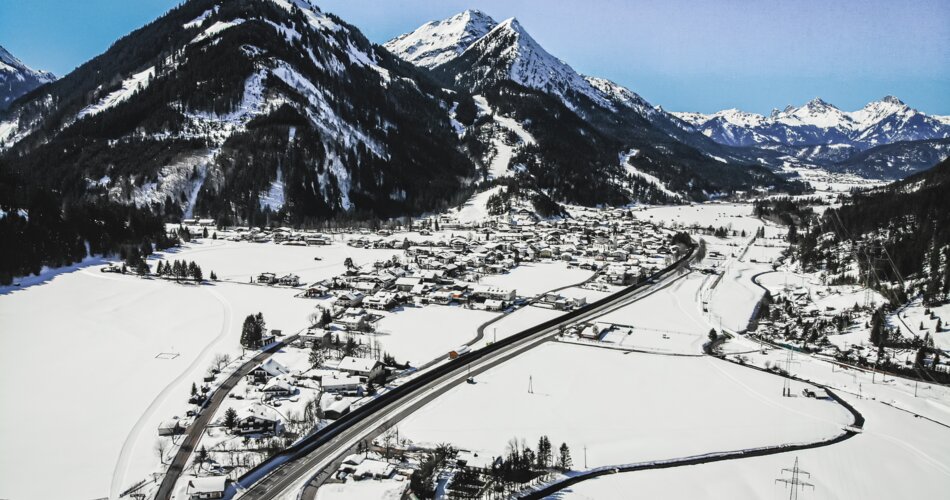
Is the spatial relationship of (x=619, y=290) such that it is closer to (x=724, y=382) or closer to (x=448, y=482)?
(x=724, y=382)

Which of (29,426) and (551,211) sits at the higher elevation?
(551,211)

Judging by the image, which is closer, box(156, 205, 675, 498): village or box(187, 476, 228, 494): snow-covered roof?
box(187, 476, 228, 494): snow-covered roof

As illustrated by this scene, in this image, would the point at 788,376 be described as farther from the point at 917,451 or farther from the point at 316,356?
the point at 316,356

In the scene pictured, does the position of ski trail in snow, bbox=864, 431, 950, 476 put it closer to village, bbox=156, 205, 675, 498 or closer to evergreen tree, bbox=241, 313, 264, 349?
village, bbox=156, 205, 675, 498

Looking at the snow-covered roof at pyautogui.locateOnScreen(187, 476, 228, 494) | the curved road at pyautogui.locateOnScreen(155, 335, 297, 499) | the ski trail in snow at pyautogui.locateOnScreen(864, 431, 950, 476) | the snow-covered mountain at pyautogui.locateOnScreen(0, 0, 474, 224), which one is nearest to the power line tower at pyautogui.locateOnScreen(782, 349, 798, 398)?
the ski trail in snow at pyautogui.locateOnScreen(864, 431, 950, 476)

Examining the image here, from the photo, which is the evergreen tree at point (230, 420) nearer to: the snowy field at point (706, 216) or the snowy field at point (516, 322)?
the snowy field at point (516, 322)

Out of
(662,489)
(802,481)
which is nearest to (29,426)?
(662,489)

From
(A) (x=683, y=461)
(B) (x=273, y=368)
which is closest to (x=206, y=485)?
(B) (x=273, y=368)
